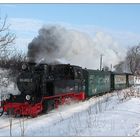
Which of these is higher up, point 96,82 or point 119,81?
point 96,82

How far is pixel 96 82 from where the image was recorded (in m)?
26.8

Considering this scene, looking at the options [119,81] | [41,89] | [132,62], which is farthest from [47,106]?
[132,62]

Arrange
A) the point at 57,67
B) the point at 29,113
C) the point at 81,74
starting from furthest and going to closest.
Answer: the point at 81,74, the point at 57,67, the point at 29,113

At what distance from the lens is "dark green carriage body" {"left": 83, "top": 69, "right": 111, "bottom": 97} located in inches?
959

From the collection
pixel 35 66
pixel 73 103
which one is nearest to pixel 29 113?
pixel 35 66

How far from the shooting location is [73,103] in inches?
824

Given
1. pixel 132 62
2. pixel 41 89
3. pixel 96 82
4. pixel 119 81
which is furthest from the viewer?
pixel 132 62

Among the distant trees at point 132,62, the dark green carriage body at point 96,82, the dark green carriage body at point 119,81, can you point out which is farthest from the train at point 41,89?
the distant trees at point 132,62

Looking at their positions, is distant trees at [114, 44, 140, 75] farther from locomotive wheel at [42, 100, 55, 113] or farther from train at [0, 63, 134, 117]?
locomotive wheel at [42, 100, 55, 113]

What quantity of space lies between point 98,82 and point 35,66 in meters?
11.6

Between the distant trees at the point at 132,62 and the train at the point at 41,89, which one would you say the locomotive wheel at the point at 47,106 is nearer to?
the train at the point at 41,89

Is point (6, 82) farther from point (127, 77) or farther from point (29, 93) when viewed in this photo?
point (127, 77)

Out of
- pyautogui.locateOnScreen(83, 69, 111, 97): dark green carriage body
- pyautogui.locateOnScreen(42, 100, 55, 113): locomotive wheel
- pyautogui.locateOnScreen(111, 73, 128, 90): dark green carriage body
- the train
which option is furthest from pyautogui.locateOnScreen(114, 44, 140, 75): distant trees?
pyautogui.locateOnScreen(42, 100, 55, 113): locomotive wheel

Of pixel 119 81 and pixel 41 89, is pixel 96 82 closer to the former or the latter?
pixel 119 81
